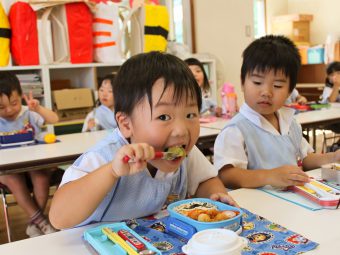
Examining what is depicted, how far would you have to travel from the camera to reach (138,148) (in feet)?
2.75

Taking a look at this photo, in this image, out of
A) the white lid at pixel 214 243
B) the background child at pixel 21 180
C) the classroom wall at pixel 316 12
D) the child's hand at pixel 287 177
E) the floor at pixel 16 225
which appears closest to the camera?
the white lid at pixel 214 243

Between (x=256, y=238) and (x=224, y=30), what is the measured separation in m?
4.58

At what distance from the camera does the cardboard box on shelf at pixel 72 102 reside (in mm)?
3850

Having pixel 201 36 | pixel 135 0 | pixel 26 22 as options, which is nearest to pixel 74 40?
pixel 26 22

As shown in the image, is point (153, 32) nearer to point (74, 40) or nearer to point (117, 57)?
point (117, 57)

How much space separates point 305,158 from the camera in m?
1.64

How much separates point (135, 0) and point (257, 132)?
302cm

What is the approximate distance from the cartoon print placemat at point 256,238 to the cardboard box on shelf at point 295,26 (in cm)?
650

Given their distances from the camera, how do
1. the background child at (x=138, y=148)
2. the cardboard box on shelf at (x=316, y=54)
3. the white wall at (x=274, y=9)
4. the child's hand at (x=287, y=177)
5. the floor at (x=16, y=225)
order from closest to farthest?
the background child at (x=138, y=148), the child's hand at (x=287, y=177), the floor at (x=16, y=225), the cardboard box on shelf at (x=316, y=54), the white wall at (x=274, y=9)

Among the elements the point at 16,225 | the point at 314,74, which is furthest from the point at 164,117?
the point at 314,74

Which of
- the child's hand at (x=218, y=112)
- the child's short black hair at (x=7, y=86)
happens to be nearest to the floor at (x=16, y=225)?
the child's short black hair at (x=7, y=86)

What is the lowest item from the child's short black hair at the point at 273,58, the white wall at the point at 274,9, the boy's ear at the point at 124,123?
the boy's ear at the point at 124,123

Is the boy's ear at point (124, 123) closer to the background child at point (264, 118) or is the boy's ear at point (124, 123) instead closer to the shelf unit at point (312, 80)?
the background child at point (264, 118)

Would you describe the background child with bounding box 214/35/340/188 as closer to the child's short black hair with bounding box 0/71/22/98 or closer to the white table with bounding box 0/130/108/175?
the white table with bounding box 0/130/108/175
